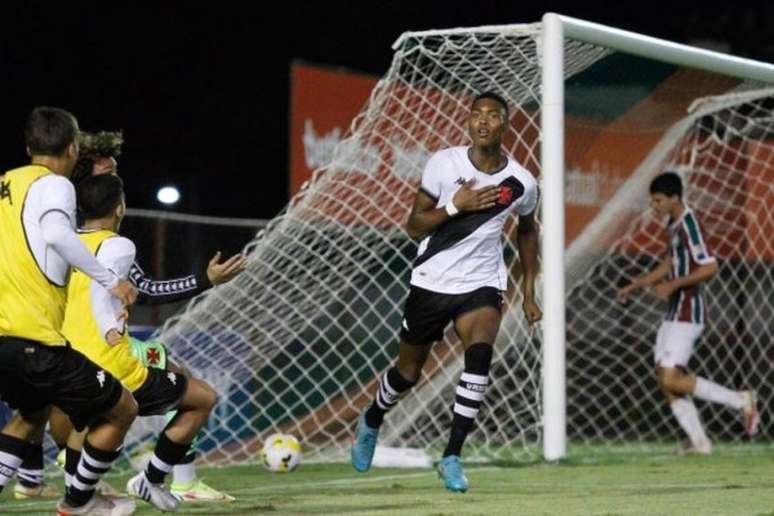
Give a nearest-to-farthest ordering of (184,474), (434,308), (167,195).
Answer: (184,474) → (434,308) → (167,195)

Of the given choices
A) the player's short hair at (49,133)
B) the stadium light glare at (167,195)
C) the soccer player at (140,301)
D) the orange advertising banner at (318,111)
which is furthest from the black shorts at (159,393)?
the stadium light glare at (167,195)

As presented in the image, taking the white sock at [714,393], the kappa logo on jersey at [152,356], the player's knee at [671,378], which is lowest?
the white sock at [714,393]

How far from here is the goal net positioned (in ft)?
32.5

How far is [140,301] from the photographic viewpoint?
674 cm

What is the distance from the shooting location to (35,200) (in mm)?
5922

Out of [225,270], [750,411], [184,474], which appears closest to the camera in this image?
[225,270]

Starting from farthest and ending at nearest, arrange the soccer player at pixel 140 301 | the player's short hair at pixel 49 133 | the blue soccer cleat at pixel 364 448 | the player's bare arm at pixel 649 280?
the player's bare arm at pixel 649 280 → the blue soccer cleat at pixel 364 448 → the soccer player at pixel 140 301 → the player's short hair at pixel 49 133

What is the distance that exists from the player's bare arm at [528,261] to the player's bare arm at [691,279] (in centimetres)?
292

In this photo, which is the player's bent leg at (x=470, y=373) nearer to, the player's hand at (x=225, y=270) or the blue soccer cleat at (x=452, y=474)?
the blue soccer cleat at (x=452, y=474)

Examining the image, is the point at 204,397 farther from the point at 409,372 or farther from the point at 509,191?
the point at 509,191

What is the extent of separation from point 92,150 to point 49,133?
46.9 inches

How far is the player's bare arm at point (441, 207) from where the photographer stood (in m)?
7.55

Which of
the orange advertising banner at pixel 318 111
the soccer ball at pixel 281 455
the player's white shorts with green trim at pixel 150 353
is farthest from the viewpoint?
the orange advertising banner at pixel 318 111

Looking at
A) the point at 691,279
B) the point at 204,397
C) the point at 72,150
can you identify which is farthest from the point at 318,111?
the point at 72,150
